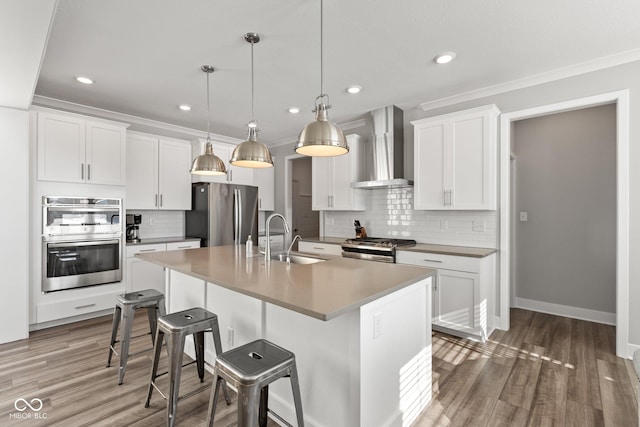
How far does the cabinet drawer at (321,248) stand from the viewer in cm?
426

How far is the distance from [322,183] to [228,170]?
1610mm

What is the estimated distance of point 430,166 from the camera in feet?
12.1

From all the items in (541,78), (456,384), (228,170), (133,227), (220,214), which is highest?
(541,78)

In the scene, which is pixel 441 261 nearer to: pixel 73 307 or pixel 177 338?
pixel 177 338

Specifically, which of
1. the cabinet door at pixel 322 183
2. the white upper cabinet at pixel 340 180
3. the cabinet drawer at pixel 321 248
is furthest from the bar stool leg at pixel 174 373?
the cabinet door at pixel 322 183

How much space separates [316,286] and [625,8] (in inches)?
107

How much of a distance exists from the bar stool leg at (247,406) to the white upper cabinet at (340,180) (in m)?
3.33

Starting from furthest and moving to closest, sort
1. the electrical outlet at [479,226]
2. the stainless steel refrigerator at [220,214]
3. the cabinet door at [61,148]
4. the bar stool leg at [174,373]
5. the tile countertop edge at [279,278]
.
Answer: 1. the stainless steel refrigerator at [220,214]
2. the electrical outlet at [479,226]
3. the cabinet door at [61,148]
4. the bar stool leg at [174,373]
5. the tile countertop edge at [279,278]

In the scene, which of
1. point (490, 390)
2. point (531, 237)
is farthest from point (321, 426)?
point (531, 237)

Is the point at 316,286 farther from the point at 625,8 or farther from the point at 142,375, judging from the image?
the point at 625,8

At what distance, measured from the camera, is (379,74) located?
3105 millimetres

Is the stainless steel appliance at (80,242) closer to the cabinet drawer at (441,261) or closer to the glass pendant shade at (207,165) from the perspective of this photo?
the glass pendant shade at (207,165)

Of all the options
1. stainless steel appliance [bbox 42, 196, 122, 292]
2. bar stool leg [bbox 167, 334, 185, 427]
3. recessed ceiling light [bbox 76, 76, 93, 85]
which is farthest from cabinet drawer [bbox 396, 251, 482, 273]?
recessed ceiling light [bbox 76, 76, 93, 85]

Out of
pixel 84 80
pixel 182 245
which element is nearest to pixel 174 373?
pixel 182 245
